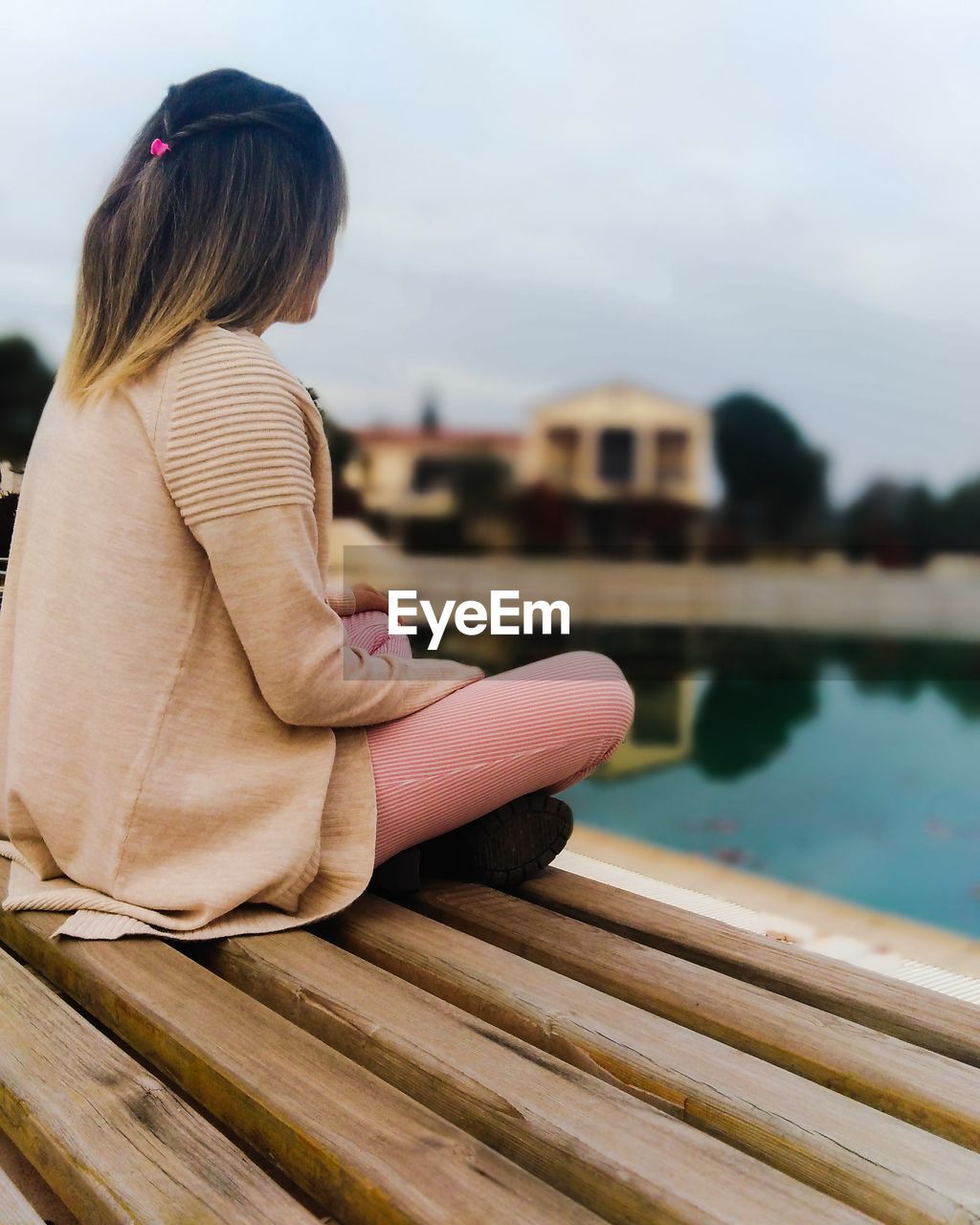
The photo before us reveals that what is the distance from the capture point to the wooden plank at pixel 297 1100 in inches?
24.5

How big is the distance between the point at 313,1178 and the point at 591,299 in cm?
698

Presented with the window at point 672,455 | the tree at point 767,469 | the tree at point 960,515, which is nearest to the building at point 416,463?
the window at point 672,455

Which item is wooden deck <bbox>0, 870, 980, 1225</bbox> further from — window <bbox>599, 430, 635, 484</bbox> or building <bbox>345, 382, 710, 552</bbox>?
window <bbox>599, 430, 635, 484</bbox>

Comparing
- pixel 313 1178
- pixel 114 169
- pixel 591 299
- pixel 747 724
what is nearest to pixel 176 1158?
pixel 313 1178

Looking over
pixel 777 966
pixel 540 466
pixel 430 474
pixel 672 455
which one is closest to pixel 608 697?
pixel 777 966

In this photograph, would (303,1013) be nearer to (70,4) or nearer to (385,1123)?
(385,1123)

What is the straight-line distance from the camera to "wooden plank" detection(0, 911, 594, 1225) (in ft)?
2.04

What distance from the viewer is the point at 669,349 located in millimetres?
7883

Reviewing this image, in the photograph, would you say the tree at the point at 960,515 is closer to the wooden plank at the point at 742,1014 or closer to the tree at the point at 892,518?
the tree at the point at 892,518

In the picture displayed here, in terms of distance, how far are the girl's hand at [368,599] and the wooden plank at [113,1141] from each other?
679 millimetres

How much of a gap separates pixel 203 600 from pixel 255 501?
122mm

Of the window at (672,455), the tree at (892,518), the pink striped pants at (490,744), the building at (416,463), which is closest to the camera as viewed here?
the pink striped pants at (490,744)

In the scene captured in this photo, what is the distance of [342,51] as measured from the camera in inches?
137

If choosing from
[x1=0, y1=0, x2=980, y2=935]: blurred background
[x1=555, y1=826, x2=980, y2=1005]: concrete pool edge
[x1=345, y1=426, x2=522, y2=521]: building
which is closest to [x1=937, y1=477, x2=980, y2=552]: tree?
[x1=0, y1=0, x2=980, y2=935]: blurred background
